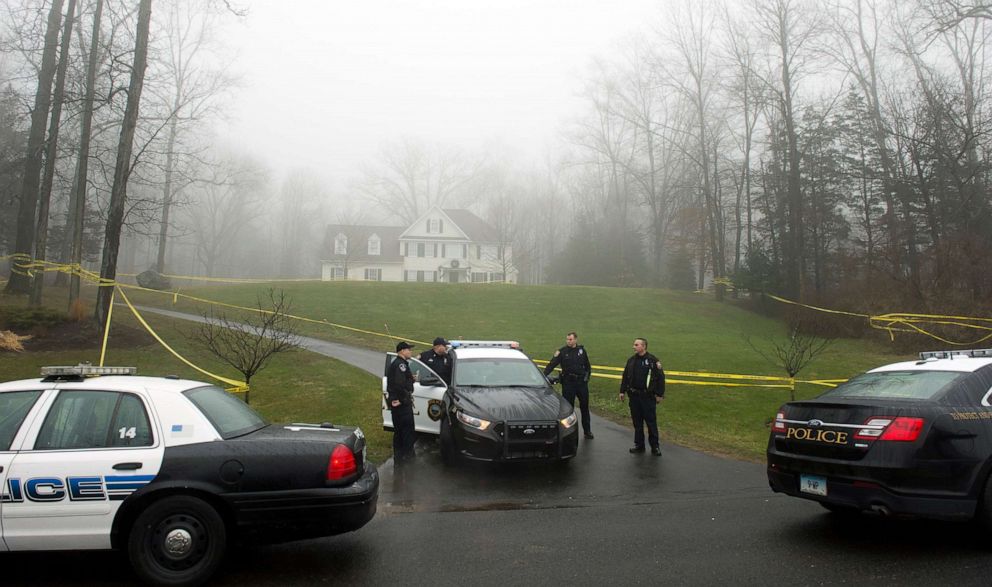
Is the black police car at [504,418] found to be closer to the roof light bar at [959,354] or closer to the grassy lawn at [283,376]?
the grassy lawn at [283,376]

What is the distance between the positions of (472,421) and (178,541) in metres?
4.14

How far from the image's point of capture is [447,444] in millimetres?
8680

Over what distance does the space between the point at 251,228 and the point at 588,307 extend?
63514 mm

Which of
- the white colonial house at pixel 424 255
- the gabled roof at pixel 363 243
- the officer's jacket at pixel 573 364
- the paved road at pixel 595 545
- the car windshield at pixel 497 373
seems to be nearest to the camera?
the paved road at pixel 595 545

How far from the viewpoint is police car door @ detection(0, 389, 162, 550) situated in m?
4.45

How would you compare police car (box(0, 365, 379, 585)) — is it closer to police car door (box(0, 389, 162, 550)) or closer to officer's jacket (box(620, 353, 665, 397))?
police car door (box(0, 389, 162, 550))

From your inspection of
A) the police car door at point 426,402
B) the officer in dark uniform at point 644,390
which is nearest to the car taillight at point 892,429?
the officer in dark uniform at point 644,390

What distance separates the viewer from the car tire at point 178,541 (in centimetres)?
452

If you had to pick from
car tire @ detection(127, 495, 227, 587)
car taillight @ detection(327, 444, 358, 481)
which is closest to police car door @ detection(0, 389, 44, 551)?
car tire @ detection(127, 495, 227, 587)

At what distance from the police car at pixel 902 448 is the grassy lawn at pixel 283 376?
558 cm

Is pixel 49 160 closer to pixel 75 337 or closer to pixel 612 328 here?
pixel 75 337

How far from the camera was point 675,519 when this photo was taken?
641cm

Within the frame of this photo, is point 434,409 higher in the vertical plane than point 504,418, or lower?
lower

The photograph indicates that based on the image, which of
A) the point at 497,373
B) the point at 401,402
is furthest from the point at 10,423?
the point at 497,373
